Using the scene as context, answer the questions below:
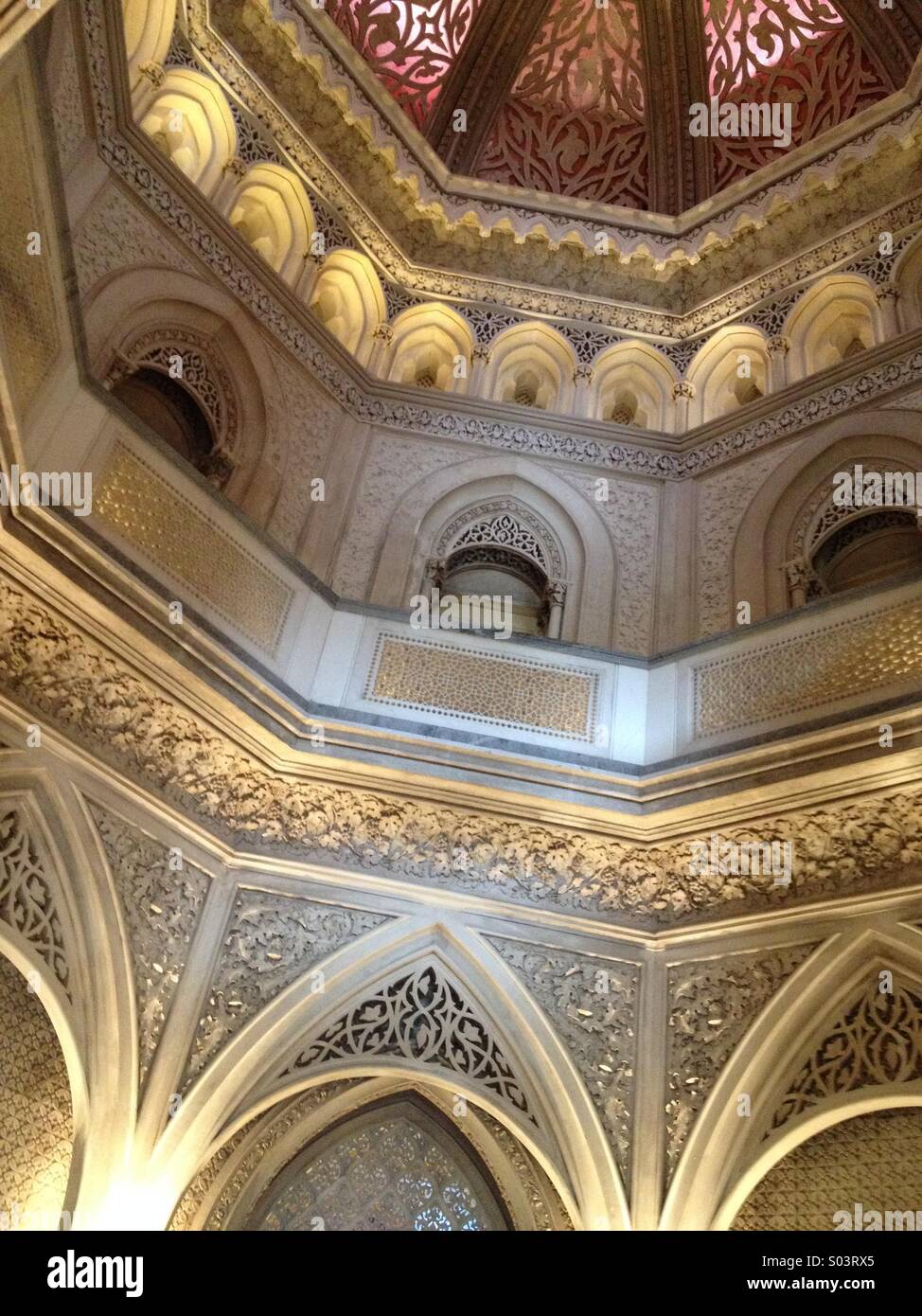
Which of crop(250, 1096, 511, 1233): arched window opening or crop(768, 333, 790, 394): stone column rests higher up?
crop(768, 333, 790, 394): stone column

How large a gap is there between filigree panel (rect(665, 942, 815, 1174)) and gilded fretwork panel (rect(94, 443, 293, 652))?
2.56 meters

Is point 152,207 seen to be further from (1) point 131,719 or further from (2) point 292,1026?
(2) point 292,1026

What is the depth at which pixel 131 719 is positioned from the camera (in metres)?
4.57

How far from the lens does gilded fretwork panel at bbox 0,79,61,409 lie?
12.9 ft

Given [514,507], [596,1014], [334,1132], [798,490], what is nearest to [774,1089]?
[596,1014]

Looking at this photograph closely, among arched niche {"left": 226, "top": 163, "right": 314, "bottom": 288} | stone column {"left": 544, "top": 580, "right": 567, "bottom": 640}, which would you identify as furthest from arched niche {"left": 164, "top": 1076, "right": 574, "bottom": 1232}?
arched niche {"left": 226, "top": 163, "right": 314, "bottom": 288}

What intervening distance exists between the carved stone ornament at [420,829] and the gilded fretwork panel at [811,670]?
50 centimetres

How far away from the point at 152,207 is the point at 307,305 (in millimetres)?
1172

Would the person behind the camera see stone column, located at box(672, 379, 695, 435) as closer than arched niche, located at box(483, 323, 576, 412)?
Yes

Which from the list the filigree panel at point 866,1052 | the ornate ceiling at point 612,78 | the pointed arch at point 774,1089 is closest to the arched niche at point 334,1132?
the pointed arch at point 774,1089

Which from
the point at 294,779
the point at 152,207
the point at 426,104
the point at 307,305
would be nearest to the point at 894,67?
the point at 426,104

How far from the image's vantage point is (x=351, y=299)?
768 cm

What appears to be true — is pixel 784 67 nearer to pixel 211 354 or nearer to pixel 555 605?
pixel 555 605

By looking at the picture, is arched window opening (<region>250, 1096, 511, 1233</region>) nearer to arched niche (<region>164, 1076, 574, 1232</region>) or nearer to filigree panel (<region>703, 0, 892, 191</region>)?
arched niche (<region>164, 1076, 574, 1232</region>)
